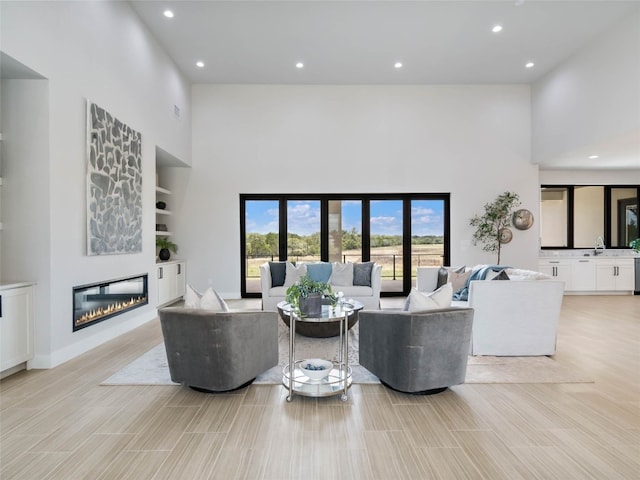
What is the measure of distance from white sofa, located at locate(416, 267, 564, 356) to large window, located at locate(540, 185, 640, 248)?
5240 millimetres

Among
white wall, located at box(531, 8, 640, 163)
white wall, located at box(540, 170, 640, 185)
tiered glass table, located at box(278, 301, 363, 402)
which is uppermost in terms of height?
white wall, located at box(531, 8, 640, 163)

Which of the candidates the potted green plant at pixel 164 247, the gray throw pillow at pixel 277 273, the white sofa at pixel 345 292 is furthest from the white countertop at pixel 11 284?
the potted green plant at pixel 164 247

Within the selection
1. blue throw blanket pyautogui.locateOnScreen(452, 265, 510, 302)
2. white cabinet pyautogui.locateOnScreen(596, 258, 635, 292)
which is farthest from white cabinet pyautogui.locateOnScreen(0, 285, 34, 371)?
white cabinet pyautogui.locateOnScreen(596, 258, 635, 292)

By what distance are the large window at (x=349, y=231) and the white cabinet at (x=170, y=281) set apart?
1208mm

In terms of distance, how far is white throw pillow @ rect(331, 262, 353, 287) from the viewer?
5781 mm

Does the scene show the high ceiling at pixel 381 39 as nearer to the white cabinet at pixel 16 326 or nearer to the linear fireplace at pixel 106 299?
the linear fireplace at pixel 106 299

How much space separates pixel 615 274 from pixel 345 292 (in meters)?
6.11

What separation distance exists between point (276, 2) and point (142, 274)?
4.28 meters

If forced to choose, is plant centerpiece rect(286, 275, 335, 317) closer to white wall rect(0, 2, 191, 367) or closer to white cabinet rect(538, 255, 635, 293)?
white wall rect(0, 2, 191, 367)

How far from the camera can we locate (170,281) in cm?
654

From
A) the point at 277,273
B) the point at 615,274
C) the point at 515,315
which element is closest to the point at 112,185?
the point at 277,273

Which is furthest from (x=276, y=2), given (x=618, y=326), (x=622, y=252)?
(x=622, y=252)

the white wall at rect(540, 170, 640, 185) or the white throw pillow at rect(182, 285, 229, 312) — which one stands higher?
the white wall at rect(540, 170, 640, 185)

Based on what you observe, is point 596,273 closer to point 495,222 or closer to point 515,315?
point 495,222
